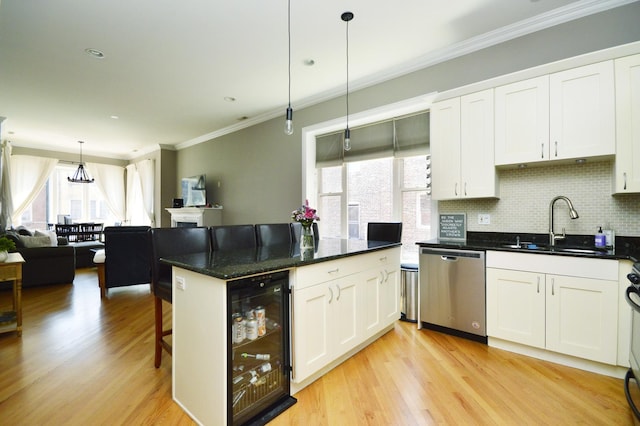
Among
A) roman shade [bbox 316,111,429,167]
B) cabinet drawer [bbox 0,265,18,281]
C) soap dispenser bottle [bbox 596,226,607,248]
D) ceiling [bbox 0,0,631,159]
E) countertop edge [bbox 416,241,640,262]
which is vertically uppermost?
ceiling [bbox 0,0,631,159]

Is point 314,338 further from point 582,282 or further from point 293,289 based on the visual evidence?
point 582,282

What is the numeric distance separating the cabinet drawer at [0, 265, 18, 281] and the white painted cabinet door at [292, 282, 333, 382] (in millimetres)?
3026

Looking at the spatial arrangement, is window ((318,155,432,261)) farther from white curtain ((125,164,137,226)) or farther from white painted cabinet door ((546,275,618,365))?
white curtain ((125,164,137,226))

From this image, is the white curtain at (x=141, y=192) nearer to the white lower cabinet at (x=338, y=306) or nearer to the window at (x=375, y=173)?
the window at (x=375, y=173)

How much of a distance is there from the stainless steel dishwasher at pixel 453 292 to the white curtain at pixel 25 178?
347 inches

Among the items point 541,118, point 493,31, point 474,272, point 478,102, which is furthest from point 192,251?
point 493,31

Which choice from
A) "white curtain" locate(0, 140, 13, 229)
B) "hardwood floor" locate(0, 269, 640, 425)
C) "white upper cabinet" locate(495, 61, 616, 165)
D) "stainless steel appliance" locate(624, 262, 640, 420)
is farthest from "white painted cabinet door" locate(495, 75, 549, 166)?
"white curtain" locate(0, 140, 13, 229)

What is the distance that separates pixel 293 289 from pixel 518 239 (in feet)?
7.28

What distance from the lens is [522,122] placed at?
249cm

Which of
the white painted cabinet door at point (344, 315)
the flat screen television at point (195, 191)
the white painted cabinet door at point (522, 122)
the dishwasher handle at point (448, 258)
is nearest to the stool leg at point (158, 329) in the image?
the white painted cabinet door at point (344, 315)

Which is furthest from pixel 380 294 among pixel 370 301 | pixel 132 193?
pixel 132 193

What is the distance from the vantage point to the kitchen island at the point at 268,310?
4.72 ft

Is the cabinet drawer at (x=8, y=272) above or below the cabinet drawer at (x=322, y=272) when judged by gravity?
below

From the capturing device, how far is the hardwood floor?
65.6 inches
